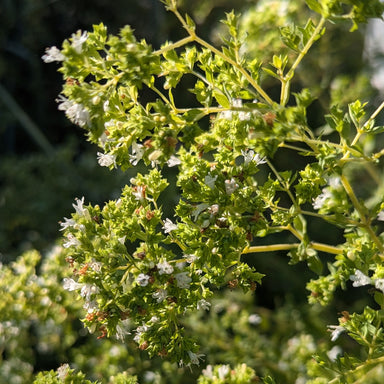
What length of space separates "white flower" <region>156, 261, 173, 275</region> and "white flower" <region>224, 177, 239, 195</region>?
0.11 metres

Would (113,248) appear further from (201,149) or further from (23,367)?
(23,367)

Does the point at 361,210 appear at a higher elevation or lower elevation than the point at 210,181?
lower

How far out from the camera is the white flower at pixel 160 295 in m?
0.63

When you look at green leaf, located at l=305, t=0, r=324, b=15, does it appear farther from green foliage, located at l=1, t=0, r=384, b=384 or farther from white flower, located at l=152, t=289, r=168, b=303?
white flower, located at l=152, t=289, r=168, b=303

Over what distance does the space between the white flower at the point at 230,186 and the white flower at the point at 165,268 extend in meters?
0.11

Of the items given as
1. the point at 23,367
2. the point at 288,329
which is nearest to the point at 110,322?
the point at 23,367

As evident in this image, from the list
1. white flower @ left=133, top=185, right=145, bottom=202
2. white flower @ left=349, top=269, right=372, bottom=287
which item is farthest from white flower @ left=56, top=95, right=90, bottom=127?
white flower @ left=349, top=269, right=372, bottom=287

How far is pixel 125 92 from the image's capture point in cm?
64

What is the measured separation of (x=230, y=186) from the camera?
0.62 m

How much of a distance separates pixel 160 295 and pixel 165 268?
0.11ft

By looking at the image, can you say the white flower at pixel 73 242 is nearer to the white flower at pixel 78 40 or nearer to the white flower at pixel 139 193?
the white flower at pixel 139 193

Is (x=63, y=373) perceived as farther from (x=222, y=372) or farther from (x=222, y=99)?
(x=222, y=99)

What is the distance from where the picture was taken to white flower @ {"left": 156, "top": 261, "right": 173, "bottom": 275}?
2.04 feet

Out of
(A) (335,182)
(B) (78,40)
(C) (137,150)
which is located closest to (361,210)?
(A) (335,182)
